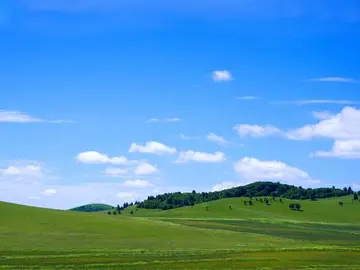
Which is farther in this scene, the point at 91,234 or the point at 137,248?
the point at 91,234

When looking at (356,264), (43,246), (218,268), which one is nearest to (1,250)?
(43,246)

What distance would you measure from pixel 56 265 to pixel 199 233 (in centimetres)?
5212

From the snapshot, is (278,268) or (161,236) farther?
(161,236)

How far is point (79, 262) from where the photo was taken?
69.2m

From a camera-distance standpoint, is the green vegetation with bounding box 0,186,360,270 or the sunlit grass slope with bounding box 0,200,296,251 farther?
the sunlit grass slope with bounding box 0,200,296,251

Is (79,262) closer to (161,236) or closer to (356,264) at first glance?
(356,264)

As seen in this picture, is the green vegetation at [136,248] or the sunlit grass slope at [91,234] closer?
the green vegetation at [136,248]

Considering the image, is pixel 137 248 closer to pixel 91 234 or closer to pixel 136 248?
pixel 136 248

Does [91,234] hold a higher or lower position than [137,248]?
higher

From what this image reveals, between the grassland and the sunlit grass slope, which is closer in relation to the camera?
the grassland

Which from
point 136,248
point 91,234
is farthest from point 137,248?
point 91,234

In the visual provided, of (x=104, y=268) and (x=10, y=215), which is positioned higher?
(x=10, y=215)

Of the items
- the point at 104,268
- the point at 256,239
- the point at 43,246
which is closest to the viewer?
the point at 104,268

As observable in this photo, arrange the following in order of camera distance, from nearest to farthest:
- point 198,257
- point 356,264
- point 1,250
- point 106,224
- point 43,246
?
point 356,264 → point 198,257 → point 1,250 → point 43,246 → point 106,224
